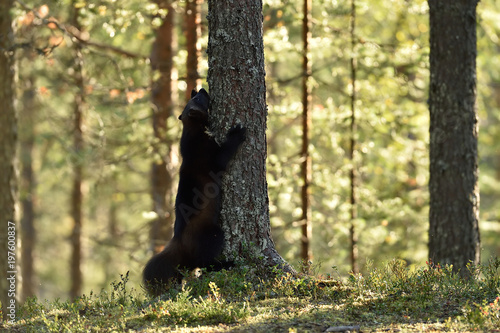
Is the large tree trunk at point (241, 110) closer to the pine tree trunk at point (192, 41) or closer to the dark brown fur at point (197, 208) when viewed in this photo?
the dark brown fur at point (197, 208)

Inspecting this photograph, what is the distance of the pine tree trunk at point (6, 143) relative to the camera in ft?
32.3

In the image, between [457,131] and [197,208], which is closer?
[197,208]

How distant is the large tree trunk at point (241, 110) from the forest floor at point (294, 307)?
1.54ft

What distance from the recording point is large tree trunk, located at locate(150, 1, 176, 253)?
1203cm

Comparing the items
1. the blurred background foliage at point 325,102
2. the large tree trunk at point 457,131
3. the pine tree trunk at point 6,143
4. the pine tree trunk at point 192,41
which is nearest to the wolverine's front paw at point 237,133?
the large tree trunk at point 457,131

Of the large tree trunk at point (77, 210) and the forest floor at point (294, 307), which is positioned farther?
the large tree trunk at point (77, 210)

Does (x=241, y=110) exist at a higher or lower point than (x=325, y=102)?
lower

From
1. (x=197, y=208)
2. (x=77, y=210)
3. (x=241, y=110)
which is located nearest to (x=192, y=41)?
(x=241, y=110)

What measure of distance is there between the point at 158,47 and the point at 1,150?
4.97 meters

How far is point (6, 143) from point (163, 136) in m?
3.25

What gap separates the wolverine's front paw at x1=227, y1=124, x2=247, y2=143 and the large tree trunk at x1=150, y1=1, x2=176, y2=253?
17.0 feet

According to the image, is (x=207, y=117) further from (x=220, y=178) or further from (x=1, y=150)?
(x=1, y=150)

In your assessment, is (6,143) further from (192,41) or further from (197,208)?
(197,208)

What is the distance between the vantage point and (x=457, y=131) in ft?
27.5
